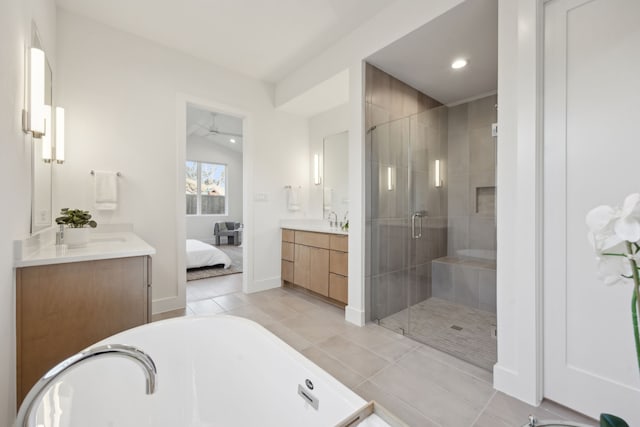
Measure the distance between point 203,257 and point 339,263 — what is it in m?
2.76

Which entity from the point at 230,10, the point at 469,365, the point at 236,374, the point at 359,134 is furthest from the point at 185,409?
the point at 230,10

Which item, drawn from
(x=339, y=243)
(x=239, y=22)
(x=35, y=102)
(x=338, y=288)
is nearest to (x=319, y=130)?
(x=239, y=22)

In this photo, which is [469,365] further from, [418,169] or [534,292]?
[418,169]

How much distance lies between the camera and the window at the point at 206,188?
769 centimetres

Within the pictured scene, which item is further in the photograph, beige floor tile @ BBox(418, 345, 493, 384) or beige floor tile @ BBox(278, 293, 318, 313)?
beige floor tile @ BBox(278, 293, 318, 313)

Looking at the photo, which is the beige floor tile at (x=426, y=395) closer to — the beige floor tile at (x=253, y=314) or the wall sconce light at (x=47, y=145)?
the beige floor tile at (x=253, y=314)

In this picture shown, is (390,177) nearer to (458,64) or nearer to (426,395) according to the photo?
(458,64)

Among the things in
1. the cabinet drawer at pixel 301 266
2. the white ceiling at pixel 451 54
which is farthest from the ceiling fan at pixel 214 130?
the white ceiling at pixel 451 54

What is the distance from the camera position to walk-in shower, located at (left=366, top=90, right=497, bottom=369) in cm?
258

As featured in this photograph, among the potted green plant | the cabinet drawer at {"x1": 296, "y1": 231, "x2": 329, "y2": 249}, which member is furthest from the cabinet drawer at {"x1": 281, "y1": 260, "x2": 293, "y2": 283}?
the potted green plant

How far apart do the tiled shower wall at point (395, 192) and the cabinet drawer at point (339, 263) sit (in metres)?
0.30

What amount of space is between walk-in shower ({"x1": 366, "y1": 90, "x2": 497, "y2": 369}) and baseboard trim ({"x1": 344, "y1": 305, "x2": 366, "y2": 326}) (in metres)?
0.19

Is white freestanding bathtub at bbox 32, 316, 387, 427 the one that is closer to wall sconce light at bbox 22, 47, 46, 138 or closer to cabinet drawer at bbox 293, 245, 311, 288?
wall sconce light at bbox 22, 47, 46, 138

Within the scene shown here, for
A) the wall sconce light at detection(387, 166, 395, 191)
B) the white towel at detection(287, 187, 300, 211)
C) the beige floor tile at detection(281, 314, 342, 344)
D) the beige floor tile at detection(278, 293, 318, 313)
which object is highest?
the wall sconce light at detection(387, 166, 395, 191)
